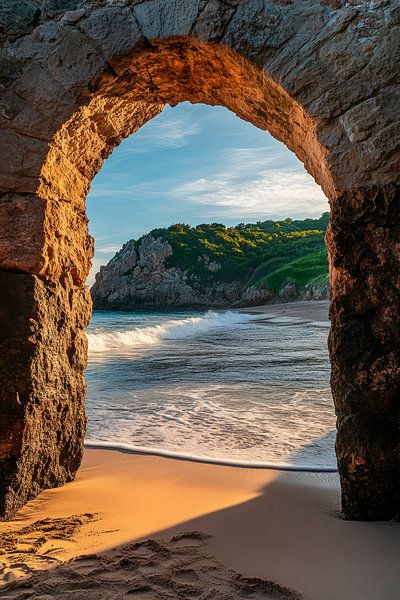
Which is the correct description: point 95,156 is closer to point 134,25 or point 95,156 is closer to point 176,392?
point 134,25

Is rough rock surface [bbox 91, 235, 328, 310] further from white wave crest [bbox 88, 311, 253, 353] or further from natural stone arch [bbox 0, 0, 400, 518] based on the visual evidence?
natural stone arch [bbox 0, 0, 400, 518]

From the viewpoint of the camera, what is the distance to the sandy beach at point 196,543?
6.79 ft

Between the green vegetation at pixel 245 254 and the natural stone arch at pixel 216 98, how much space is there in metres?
44.3

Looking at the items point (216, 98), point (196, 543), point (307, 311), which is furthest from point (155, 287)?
point (196, 543)

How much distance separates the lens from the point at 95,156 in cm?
388

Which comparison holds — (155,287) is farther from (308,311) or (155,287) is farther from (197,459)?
(197,459)

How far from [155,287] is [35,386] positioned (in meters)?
54.6

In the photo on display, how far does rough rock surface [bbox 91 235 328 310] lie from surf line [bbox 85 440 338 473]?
1955 inches

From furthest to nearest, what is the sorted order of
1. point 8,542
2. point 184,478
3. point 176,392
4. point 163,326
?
point 163,326, point 176,392, point 184,478, point 8,542

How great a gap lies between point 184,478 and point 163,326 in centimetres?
2080

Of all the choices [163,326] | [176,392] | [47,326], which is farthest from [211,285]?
[47,326]

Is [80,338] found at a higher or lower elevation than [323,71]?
lower

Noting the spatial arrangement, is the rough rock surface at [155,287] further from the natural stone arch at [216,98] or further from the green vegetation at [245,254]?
the natural stone arch at [216,98]

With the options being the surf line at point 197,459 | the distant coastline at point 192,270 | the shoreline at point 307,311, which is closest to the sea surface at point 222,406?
the surf line at point 197,459
